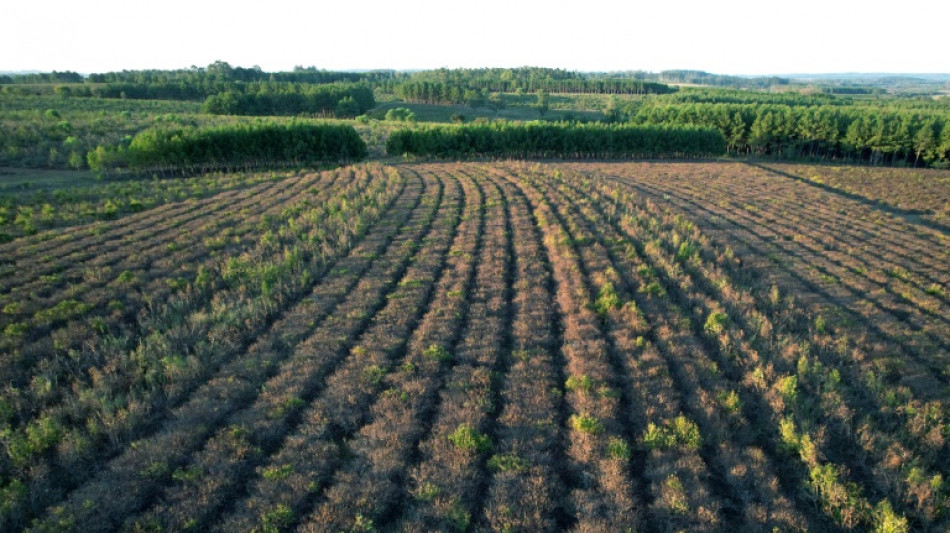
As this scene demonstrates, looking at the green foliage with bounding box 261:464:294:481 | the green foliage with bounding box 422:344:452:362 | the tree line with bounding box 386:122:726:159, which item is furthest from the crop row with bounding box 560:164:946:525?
the tree line with bounding box 386:122:726:159

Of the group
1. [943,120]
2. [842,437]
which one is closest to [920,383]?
[842,437]

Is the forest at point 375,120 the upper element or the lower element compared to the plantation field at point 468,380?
upper

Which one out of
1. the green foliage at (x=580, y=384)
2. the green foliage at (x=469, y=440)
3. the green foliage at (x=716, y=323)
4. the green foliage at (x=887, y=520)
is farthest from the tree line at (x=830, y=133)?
the green foliage at (x=469, y=440)

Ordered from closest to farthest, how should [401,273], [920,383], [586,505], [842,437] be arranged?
[586,505] → [842,437] → [920,383] → [401,273]

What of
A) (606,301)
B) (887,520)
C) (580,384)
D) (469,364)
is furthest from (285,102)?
(887,520)

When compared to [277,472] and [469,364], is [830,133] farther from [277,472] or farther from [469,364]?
[277,472]

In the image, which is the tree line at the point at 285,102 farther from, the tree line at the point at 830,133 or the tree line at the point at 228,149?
the tree line at the point at 830,133

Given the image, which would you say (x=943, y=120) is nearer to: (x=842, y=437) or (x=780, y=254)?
(x=780, y=254)
